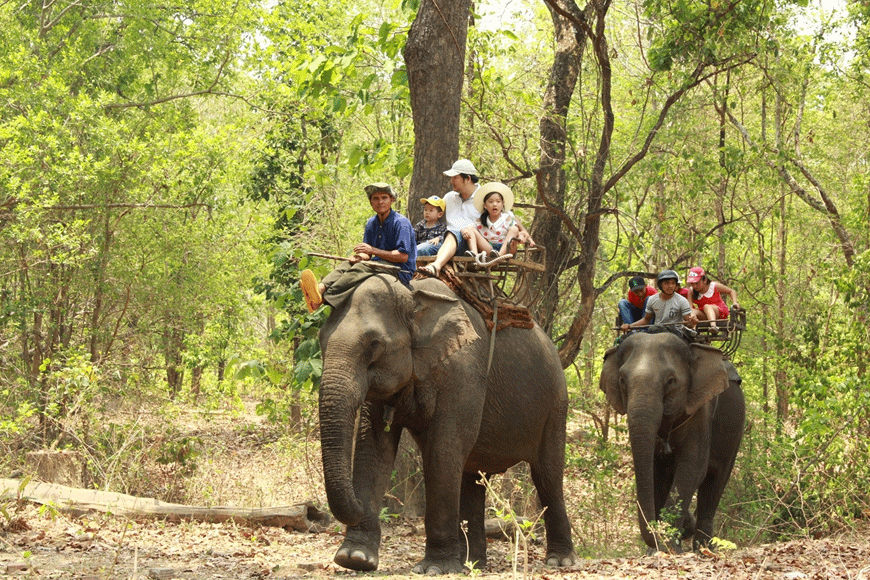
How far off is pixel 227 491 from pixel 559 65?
698 centimetres

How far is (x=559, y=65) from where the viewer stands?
1338 cm

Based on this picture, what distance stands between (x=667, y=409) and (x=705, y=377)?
0.56m

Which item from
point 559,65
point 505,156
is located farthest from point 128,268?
point 559,65

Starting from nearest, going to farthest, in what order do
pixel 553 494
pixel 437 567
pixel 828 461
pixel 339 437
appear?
pixel 339 437 < pixel 437 567 < pixel 553 494 < pixel 828 461

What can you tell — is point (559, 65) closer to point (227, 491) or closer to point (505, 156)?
point (505, 156)

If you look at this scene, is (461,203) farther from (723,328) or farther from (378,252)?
(723,328)

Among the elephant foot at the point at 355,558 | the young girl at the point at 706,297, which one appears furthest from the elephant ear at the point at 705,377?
the elephant foot at the point at 355,558

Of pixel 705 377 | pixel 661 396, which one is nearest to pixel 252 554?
pixel 661 396

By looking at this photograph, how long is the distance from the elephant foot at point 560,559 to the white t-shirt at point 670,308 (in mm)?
3586

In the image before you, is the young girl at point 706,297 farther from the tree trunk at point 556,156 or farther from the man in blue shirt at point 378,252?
the man in blue shirt at point 378,252

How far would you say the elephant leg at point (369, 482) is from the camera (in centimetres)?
738

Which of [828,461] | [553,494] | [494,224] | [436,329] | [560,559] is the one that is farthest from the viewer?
[828,461]

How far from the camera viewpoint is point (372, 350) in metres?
7.27

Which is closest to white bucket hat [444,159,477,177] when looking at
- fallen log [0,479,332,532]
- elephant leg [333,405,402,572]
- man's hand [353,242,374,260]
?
man's hand [353,242,374,260]
